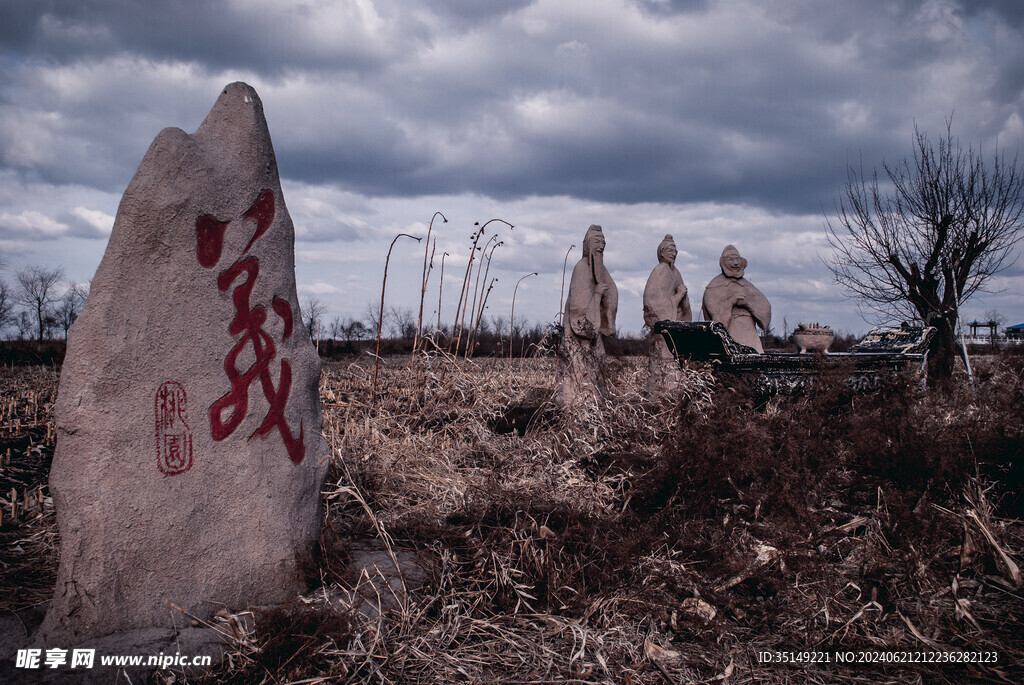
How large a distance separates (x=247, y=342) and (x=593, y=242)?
15.1 ft

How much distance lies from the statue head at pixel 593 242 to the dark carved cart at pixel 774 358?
3.56 feet

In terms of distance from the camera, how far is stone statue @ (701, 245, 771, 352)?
25.3ft

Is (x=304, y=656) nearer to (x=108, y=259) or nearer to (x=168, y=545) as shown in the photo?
(x=168, y=545)

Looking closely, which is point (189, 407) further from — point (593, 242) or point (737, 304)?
point (737, 304)

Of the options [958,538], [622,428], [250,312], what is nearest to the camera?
[250,312]

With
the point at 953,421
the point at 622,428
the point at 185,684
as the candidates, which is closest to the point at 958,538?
the point at 953,421

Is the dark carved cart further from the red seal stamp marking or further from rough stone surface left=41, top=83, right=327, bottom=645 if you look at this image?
the red seal stamp marking

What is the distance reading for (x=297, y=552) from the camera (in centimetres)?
298

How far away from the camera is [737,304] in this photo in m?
7.78

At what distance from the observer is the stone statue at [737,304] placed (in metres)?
7.73

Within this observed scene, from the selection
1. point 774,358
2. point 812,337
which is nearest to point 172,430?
point 774,358

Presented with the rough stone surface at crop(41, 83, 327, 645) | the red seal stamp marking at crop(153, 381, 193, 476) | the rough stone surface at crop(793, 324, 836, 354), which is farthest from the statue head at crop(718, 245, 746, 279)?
the red seal stamp marking at crop(153, 381, 193, 476)

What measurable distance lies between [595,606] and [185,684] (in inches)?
63.6

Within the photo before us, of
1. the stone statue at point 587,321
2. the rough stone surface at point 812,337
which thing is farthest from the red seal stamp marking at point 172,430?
the rough stone surface at point 812,337
